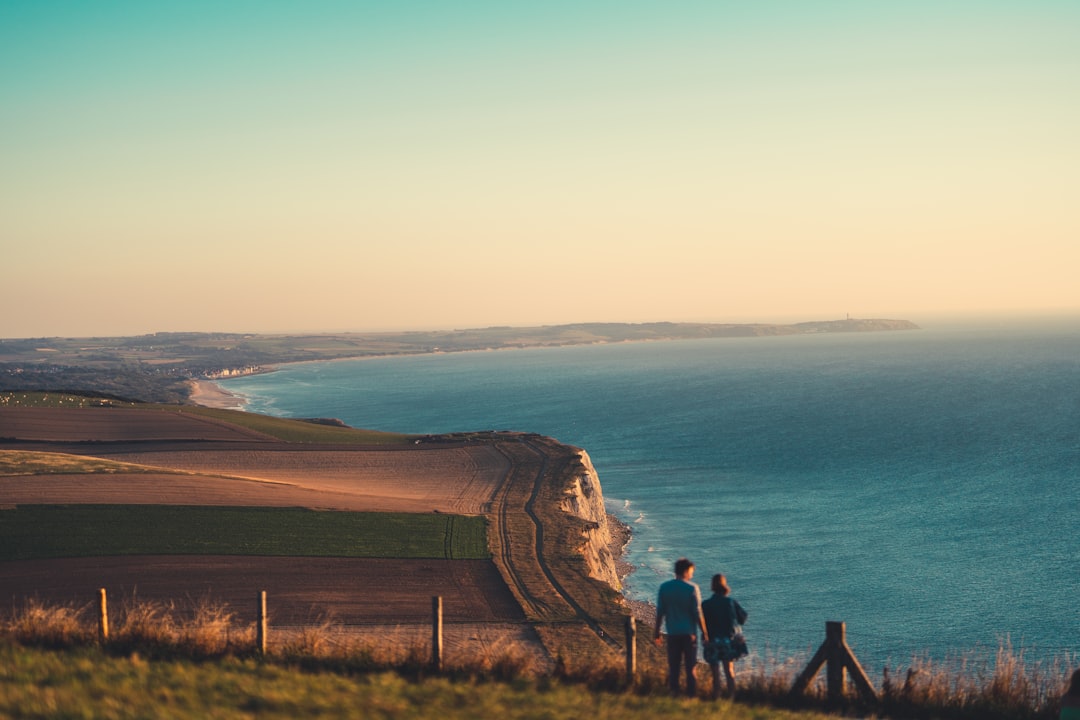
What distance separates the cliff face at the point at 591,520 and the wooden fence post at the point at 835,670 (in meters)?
23.6

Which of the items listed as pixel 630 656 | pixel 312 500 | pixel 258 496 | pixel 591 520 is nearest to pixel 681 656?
pixel 630 656

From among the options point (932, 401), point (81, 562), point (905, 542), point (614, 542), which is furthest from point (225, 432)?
point (932, 401)

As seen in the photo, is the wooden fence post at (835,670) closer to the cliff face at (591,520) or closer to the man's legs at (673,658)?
the man's legs at (673,658)

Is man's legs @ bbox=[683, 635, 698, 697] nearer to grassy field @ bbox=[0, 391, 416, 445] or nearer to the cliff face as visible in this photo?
the cliff face

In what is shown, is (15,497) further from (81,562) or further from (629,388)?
(629,388)

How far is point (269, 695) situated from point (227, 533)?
29.4 metres

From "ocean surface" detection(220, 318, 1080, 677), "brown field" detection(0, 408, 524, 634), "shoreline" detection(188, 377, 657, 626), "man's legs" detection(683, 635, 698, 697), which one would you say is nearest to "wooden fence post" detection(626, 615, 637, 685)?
"man's legs" detection(683, 635, 698, 697)

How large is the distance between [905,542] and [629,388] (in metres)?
125

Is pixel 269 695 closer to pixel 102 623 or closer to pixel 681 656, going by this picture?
pixel 102 623

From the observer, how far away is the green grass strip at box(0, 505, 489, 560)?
3662 centimetres

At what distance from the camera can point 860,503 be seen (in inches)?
2435

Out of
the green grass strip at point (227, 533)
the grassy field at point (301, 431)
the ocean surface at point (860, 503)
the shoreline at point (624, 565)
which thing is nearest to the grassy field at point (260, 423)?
the grassy field at point (301, 431)

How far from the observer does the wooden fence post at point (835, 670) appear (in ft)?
47.2

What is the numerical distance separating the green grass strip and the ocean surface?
10265 mm
